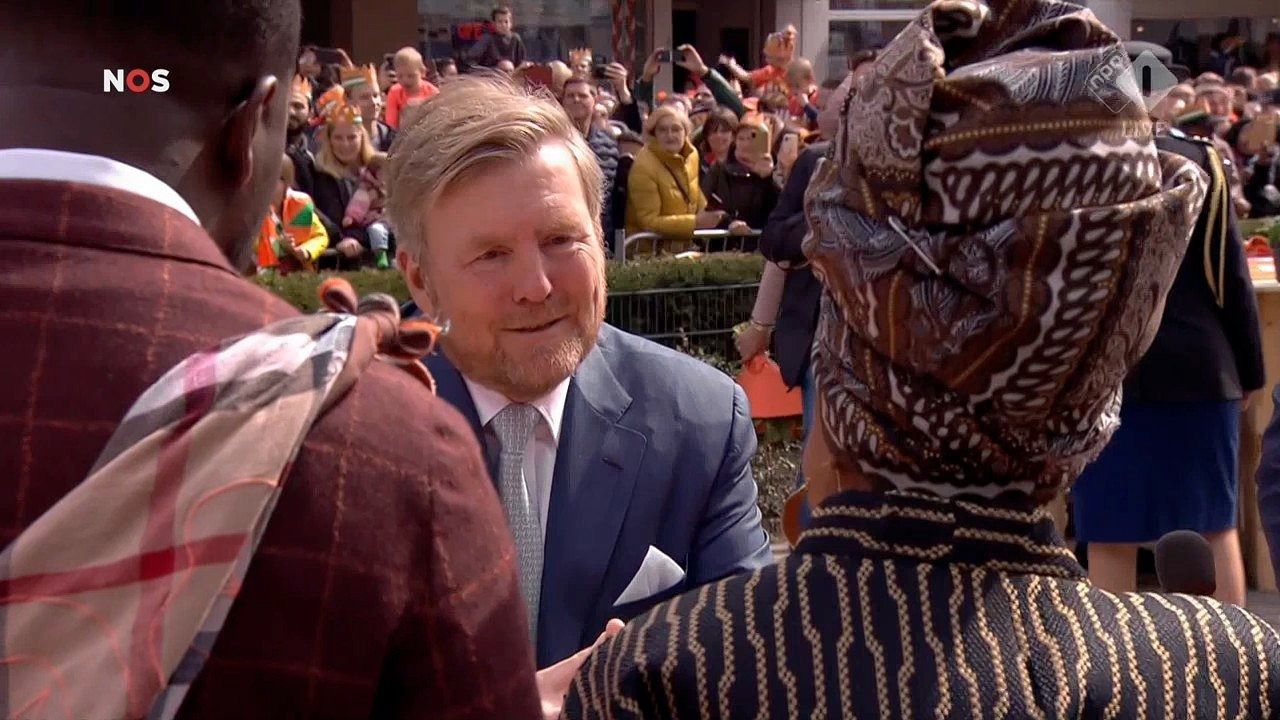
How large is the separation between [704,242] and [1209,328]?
606 cm

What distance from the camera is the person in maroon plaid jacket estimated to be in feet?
4.40

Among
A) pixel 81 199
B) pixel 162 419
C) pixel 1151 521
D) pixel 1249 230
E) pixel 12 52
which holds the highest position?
pixel 12 52

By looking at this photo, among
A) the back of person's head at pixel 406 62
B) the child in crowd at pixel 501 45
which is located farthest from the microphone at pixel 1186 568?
the child in crowd at pixel 501 45

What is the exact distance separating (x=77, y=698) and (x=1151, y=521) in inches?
192

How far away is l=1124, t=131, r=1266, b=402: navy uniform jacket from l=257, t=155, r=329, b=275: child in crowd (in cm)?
545

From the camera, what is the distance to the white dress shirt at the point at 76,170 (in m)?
1.38

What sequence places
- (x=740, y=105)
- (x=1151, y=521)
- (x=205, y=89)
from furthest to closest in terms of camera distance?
(x=740, y=105) < (x=1151, y=521) < (x=205, y=89)

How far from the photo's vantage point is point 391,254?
10633 millimetres

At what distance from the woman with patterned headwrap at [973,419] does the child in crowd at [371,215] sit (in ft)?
28.3

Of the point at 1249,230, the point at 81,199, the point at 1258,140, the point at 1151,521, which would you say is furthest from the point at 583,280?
the point at 1258,140

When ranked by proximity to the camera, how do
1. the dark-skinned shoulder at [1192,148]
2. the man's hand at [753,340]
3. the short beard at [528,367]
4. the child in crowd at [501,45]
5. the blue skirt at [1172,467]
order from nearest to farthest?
the short beard at [528,367] < the dark-skinned shoulder at [1192,148] < the blue skirt at [1172,467] < the man's hand at [753,340] < the child in crowd at [501,45]

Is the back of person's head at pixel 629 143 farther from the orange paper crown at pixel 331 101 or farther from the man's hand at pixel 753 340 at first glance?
the man's hand at pixel 753 340

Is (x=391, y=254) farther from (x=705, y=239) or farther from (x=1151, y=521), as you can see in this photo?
(x=1151, y=521)

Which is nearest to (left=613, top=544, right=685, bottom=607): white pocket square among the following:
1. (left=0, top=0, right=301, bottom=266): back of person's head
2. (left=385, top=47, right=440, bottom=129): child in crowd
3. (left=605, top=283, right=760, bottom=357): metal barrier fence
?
(left=0, top=0, right=301, bottom=266): back of person's head
